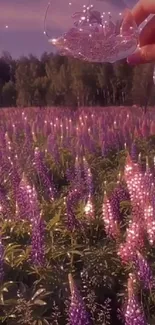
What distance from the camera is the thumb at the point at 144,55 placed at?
2.46 metres

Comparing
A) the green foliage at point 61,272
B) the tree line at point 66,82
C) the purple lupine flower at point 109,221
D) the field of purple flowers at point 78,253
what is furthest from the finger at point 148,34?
the tree line at point 66,82

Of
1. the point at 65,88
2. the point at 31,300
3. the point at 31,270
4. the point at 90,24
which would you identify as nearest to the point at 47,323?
the point at 31,300

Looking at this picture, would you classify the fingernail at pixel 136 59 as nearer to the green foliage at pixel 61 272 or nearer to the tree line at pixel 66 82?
A: the green foliage at pixel 61 272

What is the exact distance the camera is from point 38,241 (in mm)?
3359

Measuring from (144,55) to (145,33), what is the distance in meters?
0.10

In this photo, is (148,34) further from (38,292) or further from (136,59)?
(38,292)

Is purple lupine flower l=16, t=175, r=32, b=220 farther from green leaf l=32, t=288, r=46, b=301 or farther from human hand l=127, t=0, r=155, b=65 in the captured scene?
human hand l=127, t=0, r=155, b=65

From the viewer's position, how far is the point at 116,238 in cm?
389

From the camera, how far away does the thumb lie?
2459 mm

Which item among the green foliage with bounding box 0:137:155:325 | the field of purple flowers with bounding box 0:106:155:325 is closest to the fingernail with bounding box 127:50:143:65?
the field of purple flowers with bounding box 0:106:155:325

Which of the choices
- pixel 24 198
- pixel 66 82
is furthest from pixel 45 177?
pixel 66 82

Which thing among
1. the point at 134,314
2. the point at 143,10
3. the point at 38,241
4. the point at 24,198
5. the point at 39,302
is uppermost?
the point at 143,10

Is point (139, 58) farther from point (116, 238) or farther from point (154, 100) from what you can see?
point (154, 100)

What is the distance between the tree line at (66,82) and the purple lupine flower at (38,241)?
55.4 ft
